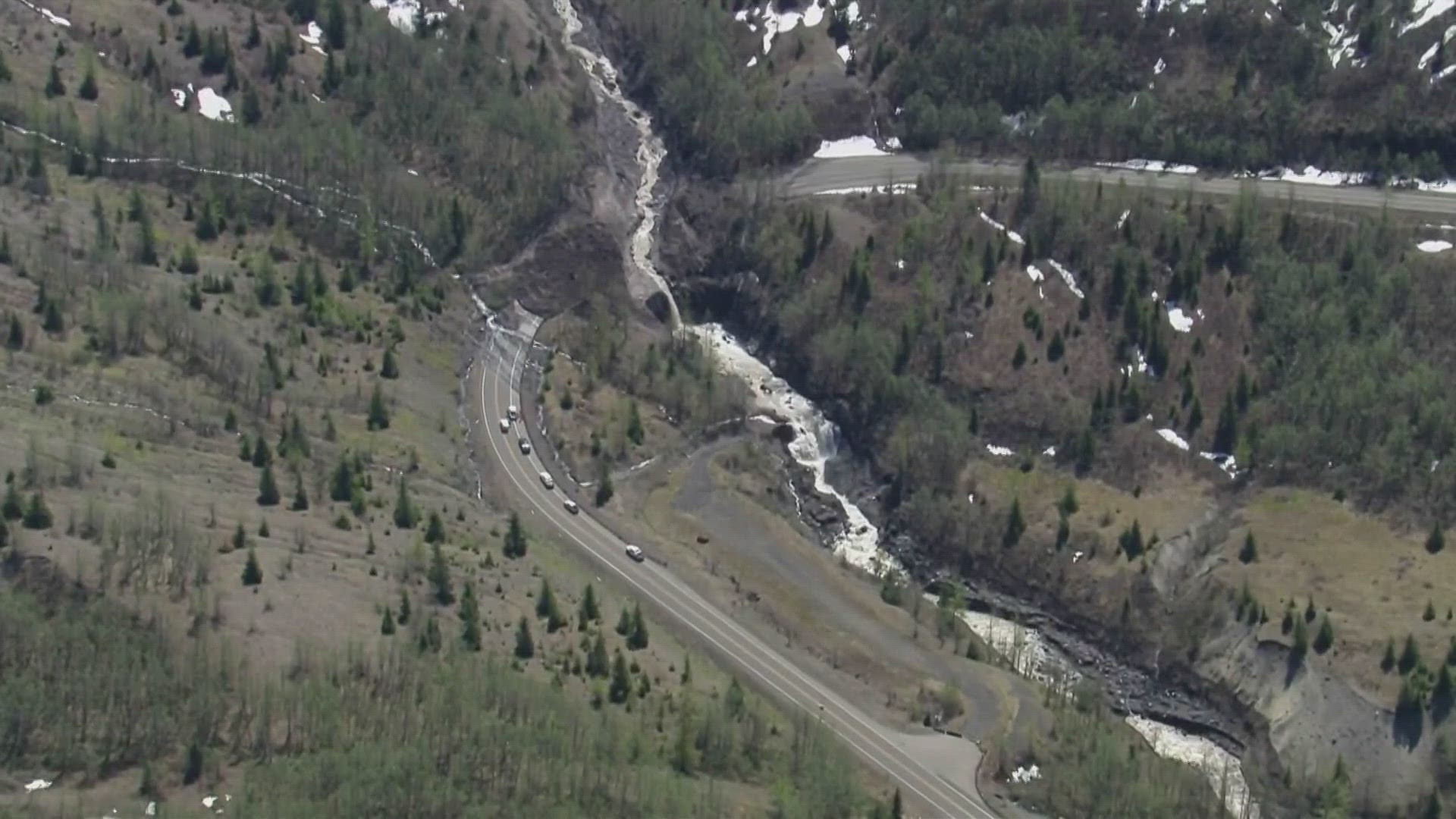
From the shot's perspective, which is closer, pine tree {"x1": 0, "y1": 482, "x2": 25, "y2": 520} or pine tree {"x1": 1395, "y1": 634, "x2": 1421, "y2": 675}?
pine tree {"x1": 0, "y1": 482, "x2": 25, "y2": 520}

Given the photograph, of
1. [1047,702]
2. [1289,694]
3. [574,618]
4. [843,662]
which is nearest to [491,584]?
[574,618]

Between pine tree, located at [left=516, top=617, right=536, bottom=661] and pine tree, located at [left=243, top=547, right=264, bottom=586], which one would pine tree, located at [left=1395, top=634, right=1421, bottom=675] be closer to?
pine tree, located at [left=516, top=617, right=536, bottom=661]

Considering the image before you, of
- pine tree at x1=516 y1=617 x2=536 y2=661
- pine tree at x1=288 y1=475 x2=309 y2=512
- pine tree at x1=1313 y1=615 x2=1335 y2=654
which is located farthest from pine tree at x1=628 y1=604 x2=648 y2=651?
pine tree at x1=1313 y1=615 x2=1335 y2=654

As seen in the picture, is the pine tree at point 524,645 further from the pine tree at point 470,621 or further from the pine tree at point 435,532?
the pine tree at point 435,532

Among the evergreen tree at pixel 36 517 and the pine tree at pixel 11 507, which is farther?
the pine tree at pixel 11 507

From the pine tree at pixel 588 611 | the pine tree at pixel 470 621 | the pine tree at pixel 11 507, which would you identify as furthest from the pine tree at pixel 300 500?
the pine tree at pixel 11 507

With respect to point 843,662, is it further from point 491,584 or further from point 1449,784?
point 1449,784
